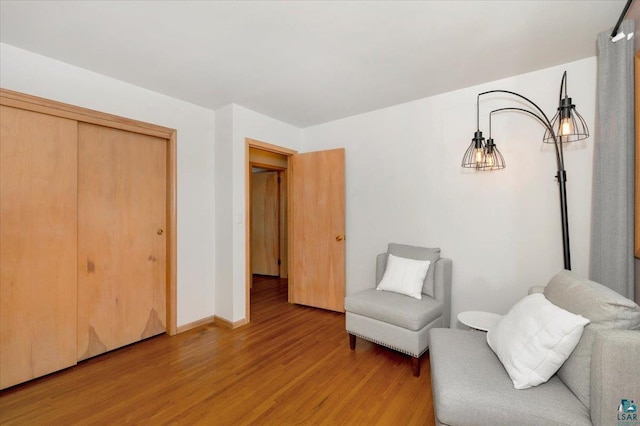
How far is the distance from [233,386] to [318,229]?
201 centimetres

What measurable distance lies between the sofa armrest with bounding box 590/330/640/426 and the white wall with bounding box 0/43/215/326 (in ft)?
10.3

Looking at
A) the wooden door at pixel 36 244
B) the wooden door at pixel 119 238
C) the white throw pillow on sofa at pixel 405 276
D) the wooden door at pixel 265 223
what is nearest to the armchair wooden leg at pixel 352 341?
the white throw pillow on sofa at pixel 405 276

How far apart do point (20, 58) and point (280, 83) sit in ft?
6.12

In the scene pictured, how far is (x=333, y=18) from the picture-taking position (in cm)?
176

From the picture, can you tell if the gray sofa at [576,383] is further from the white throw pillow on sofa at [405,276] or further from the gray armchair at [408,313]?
the white throw pillow on sofa at [405,276]

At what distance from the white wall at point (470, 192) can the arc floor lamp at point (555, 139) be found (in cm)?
6

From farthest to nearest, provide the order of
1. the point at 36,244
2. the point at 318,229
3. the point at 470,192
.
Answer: the point at 318,229, the point at 470,192, the point at 36,244

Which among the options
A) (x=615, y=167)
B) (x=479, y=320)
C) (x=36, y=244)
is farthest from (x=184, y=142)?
(x=615, y=167)

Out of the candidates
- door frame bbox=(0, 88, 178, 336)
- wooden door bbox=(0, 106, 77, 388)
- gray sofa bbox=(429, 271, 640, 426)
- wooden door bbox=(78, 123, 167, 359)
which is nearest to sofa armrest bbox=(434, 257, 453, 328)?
gray sofa bbox=(429, 271, 640, 426)

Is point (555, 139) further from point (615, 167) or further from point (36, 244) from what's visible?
point (36, 244)

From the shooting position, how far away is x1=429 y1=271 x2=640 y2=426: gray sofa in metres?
1.06

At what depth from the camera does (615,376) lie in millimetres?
1063

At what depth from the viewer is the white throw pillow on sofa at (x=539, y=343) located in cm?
125

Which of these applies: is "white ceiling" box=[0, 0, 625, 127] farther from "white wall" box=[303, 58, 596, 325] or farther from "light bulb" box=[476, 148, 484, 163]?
"light bulb" box=[476, 148, 484, 163]
